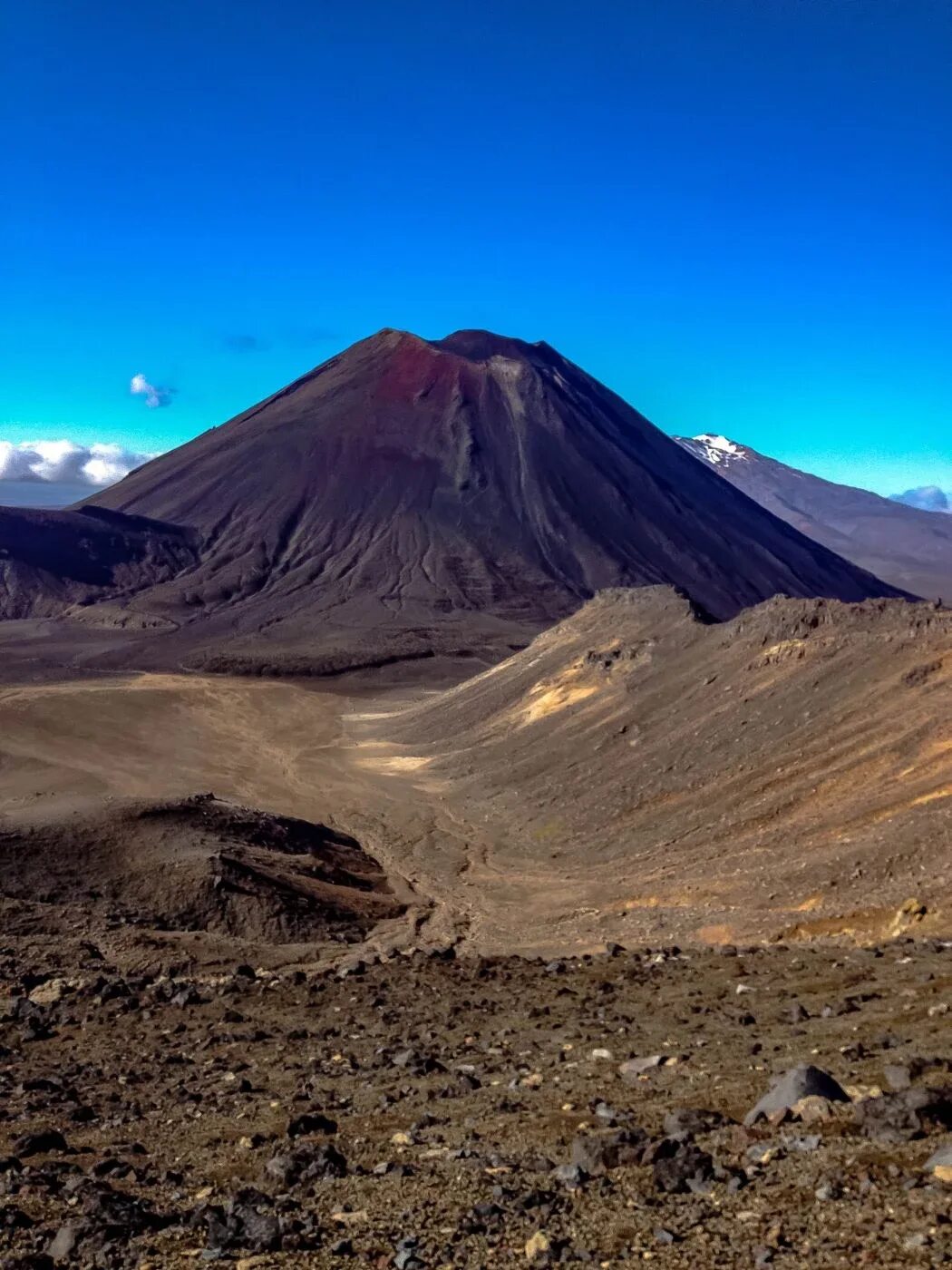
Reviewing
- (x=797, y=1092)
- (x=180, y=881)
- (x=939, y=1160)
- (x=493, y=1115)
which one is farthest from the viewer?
(x=180, y=881)

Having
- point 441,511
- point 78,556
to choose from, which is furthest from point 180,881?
point 441,511

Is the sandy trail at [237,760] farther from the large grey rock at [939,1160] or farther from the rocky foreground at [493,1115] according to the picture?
the large grey rock at [939,1160]

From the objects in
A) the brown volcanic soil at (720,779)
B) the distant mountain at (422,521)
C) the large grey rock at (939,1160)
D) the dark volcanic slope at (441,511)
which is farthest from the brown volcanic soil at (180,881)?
the dark volcanic slope at (441,511)

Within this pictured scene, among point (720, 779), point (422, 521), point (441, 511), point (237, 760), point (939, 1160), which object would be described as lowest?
point (237, 760)

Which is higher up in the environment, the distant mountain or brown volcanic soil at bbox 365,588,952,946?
the distant mountain

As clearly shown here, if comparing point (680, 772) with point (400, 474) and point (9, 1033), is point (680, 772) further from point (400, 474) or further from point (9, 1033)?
point (400, 474)

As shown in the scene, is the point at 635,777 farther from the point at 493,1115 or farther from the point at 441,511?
the point at 441,511

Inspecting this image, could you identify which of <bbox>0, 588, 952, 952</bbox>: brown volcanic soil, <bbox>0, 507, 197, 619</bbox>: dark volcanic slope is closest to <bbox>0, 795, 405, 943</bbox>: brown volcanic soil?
<bbox>0, 588, 952, 952</bbox>: brown volcanic soil

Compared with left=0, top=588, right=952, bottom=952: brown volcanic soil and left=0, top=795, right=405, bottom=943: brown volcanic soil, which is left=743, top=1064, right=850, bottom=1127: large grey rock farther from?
left=0, top=795, right=405, bottom=943: brown volcanic soil
